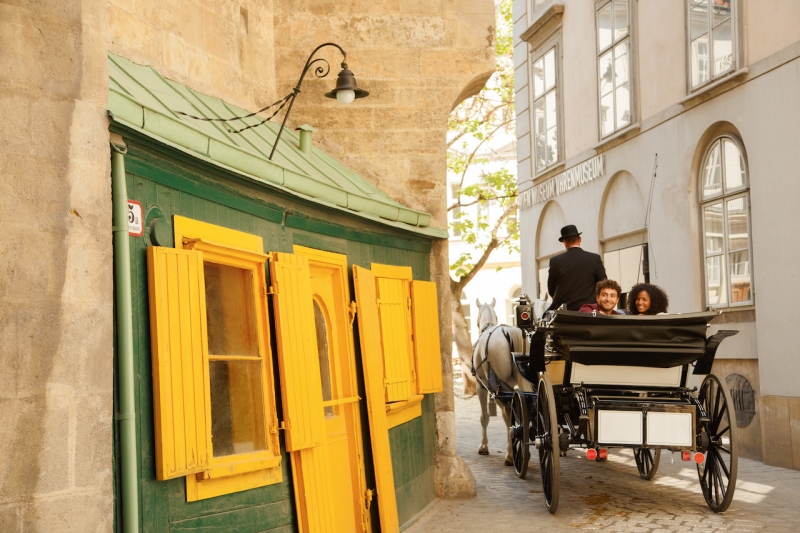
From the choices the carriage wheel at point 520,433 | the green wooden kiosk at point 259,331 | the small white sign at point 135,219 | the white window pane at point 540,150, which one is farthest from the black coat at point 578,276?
the white window pane at point 540,150

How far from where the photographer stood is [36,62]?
4484 mm

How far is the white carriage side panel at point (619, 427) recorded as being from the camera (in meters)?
8.25

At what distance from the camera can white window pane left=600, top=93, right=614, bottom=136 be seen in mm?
16984

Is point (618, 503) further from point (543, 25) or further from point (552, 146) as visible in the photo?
point (543, 25)

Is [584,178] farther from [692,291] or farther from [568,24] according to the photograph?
[692,291]

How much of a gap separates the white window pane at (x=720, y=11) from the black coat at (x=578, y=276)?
14.8ft

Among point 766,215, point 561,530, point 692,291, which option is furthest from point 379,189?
point 692,291

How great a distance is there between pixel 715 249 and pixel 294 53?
21.6 ft

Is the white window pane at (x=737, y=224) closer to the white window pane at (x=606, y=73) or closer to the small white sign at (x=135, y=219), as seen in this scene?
the white window pane at (x=606, y=73)

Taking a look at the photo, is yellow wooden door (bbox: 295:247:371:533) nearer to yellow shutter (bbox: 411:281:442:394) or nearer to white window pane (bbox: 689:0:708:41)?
yellow shutter (bbox: 411:281:442:394)

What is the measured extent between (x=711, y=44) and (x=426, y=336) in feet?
21.0

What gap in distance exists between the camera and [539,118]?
68.4 ft

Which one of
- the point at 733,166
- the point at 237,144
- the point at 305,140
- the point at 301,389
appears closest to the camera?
the point at 301,389

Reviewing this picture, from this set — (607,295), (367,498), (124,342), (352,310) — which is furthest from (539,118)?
(124,342)
